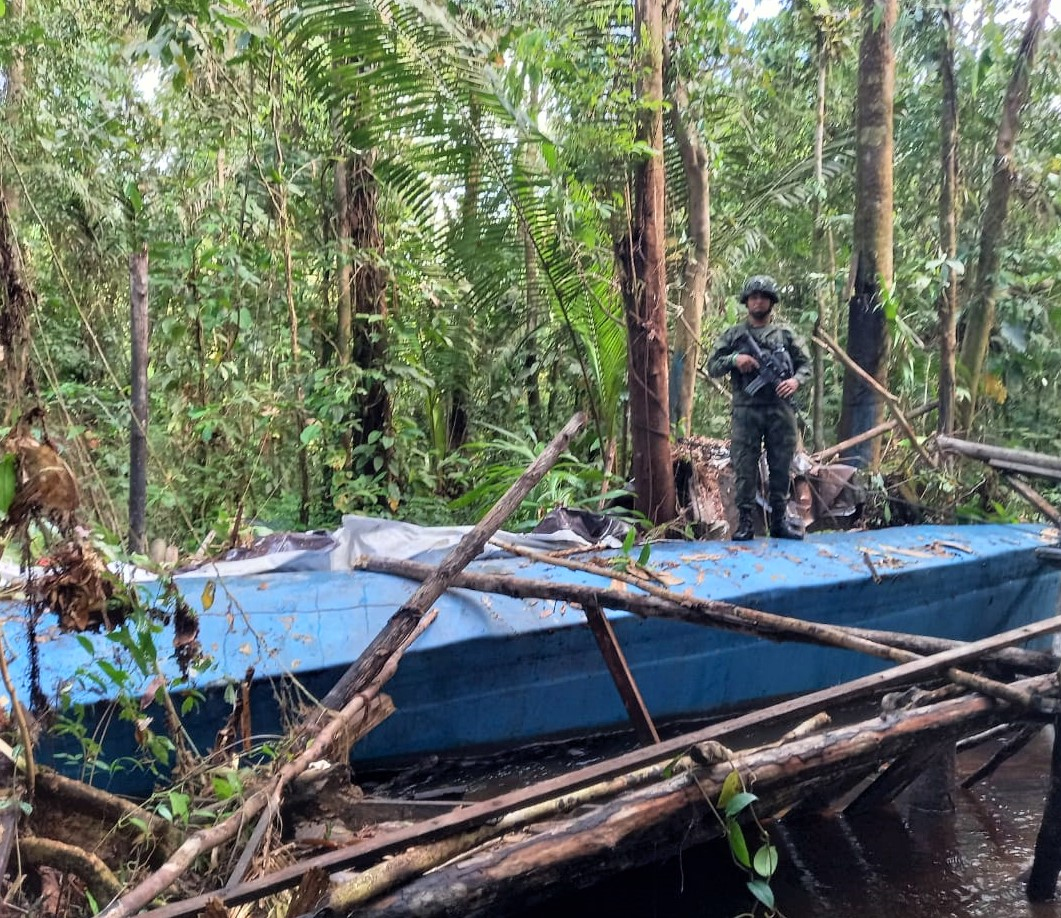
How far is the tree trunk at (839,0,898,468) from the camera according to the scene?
683 centimetres

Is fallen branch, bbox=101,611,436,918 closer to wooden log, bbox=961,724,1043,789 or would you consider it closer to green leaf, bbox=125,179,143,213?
wooden log, bbox=961,724,1043,789

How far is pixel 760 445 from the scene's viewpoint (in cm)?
558

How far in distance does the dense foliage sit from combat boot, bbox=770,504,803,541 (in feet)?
3.77

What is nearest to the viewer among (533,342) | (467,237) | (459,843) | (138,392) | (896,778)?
(459,843)

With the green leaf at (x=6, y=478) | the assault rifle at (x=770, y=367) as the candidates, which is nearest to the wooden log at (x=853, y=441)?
the assault rifle at (x=770, y=367)

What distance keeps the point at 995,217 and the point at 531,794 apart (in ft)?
20.0

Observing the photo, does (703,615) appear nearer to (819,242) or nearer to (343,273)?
(343,273)

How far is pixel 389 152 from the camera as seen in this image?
5809mm

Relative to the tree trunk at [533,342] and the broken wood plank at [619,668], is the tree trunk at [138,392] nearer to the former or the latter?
the broken wood plank at [619,668]

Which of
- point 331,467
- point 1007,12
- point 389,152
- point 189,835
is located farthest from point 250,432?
point 1007,12

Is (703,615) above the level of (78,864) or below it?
above

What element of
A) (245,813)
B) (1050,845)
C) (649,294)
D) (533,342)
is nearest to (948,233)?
(649,294)

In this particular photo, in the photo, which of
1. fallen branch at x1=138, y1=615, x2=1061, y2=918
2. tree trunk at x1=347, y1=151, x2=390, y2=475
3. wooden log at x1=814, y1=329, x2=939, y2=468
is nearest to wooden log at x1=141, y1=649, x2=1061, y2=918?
fallen branch at x1=138, y1=615, x2=1061, y2=918

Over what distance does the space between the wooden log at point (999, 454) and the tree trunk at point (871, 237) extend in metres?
1.26
